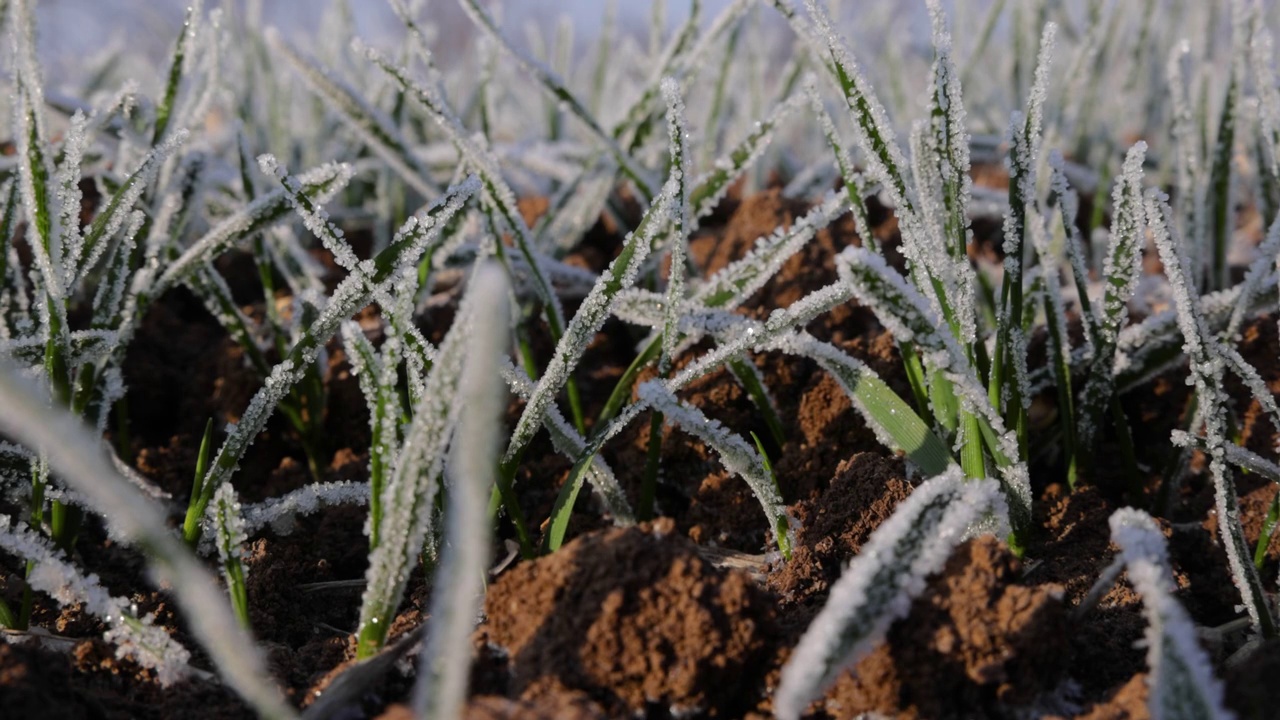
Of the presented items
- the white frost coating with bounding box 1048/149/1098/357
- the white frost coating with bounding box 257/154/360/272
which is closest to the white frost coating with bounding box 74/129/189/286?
the white frost coating with bounding box 257/154/360/272

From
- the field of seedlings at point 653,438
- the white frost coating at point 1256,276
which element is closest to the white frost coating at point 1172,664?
A: the field of seedlings at point 653,438

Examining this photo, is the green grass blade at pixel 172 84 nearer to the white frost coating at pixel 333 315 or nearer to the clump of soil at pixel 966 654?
the white frost coating at pixel 333 315

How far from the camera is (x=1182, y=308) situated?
677mm

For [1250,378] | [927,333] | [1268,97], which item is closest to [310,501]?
[927,333]

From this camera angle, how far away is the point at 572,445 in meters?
0.76

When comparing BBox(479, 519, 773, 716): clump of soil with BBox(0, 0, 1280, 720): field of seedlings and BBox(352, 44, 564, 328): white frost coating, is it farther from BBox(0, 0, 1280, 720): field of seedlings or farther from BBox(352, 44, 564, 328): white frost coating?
BBox(352, 44, 564, 328): white frost coating

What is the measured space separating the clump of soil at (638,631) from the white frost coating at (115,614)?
207 mm

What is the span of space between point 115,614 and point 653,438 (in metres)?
0.38

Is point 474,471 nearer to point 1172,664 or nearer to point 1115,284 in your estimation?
point 1172,664

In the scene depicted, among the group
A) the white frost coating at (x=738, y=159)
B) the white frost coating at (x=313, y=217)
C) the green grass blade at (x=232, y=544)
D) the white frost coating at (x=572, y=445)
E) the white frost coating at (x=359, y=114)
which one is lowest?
the green grass blade at (x=232, y=544)

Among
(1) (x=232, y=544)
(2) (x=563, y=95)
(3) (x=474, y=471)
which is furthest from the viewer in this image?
(2) (x=563, y=95)

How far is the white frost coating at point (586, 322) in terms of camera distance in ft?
2.27

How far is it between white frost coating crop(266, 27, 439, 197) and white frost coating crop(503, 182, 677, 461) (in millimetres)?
515

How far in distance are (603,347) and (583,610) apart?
1.99ft
